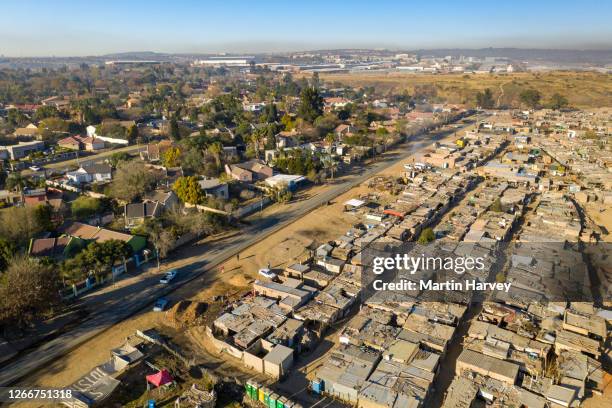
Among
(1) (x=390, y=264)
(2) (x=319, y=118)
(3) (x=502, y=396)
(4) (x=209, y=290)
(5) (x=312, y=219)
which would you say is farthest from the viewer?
(2) (x=319, y=118)

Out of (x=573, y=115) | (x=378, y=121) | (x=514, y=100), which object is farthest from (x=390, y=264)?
(x=514, y=100)

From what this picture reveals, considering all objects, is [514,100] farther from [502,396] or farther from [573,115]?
[502,396]

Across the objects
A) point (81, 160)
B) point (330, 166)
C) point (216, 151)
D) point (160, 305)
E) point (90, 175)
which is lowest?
point (160, 305)

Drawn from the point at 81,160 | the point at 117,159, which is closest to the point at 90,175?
the point at 117,159

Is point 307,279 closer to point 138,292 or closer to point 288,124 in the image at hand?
point 138,292

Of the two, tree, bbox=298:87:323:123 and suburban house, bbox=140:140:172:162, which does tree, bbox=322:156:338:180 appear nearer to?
suburban house, bbox=140:140:172:162
